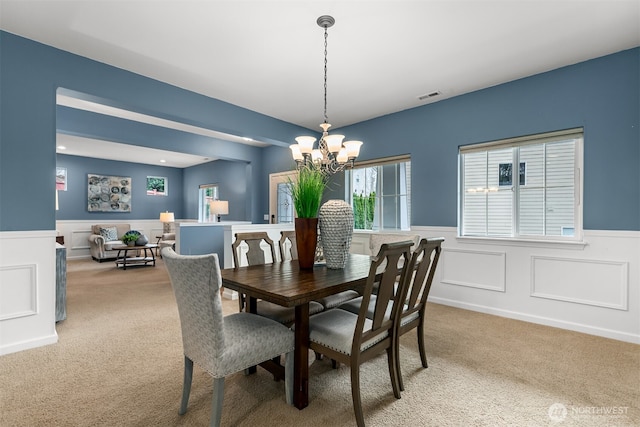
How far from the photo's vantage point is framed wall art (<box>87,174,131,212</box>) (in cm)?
795

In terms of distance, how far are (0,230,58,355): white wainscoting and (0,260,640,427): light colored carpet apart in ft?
0.46

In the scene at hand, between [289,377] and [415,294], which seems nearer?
[289,377]

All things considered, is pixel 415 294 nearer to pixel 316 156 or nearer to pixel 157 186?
pixel 316 156

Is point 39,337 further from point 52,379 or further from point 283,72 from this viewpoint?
point 283,72

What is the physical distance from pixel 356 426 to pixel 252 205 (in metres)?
5.33

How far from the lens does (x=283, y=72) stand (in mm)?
3119

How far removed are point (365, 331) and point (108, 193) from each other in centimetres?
880

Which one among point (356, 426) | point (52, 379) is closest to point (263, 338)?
point (356, 426)

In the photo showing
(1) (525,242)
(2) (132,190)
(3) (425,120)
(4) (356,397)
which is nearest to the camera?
(4) (356,397)

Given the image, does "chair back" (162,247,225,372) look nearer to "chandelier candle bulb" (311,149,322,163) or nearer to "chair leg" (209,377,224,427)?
"chair leg" (209,377,224,427)

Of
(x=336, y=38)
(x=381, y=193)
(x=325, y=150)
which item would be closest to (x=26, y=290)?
(x=325, y=150)

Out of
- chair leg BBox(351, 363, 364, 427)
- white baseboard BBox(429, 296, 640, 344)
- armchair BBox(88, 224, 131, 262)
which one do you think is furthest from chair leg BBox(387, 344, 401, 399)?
armchair BBox(88, 224, 131, 262)

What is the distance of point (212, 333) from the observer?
1.47 meters

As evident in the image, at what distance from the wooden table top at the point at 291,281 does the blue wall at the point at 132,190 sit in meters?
7.75
